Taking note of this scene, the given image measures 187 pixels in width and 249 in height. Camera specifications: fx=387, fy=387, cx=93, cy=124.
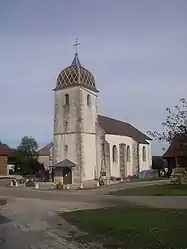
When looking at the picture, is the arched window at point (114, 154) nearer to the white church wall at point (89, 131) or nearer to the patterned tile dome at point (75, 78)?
the white church wall at point (89, 131)

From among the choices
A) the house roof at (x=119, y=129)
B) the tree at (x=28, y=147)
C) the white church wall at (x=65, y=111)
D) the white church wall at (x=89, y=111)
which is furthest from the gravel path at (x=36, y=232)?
the tree at (x=28, y=147)

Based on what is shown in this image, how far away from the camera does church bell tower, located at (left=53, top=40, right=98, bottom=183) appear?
190 feet

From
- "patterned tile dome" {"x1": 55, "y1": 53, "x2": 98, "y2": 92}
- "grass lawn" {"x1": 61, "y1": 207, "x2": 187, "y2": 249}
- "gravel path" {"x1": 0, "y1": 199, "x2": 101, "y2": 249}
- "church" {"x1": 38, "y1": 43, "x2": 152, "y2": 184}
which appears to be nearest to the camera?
"grass lawn" {"x1": 61, "y1": 207, "x2": 187, "y2": 249}

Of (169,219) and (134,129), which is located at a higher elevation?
(134,129)

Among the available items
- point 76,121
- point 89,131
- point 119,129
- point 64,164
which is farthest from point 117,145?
point 64,164

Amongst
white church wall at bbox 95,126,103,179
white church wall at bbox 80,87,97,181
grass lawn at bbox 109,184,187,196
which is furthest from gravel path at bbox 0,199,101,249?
white church wall at bbox 95,126,103,179

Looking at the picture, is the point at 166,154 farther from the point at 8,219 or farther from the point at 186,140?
the point at 8,219

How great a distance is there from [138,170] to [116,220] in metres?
56.9

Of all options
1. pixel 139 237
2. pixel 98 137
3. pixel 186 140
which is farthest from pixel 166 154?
pixel 139 237

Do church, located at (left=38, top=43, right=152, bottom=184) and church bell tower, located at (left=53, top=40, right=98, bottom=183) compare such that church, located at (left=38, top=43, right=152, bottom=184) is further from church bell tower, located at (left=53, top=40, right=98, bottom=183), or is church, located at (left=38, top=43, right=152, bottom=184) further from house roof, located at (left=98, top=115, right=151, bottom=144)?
house roof, located at (left=98, top=115, right=151, bottom=144)

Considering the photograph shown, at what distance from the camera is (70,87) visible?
60.6 metres

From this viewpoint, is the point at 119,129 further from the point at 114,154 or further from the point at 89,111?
the point at 89,111

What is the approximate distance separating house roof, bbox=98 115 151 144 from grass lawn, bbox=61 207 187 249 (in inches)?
1845

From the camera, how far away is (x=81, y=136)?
57938 mm
